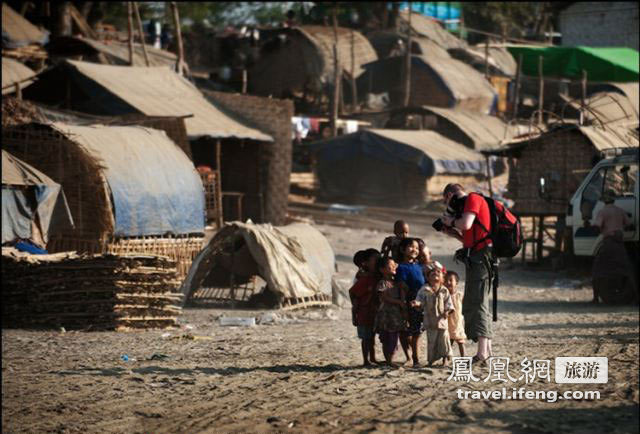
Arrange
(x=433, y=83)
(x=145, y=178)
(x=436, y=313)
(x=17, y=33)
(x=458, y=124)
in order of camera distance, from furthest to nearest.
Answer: (x=433, y=83) < (x=458, y=124) < (x=17, y=33) < (x=145, y=178) < (x=436, y=313)

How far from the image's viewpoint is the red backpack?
947 centimetres

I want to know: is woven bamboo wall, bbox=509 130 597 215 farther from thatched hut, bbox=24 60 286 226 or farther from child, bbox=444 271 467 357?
child, bbox=444 271 467 357

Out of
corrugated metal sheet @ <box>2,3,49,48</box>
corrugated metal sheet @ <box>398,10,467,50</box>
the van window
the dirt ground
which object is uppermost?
corrugated metal sheet @ <box>398,10,467,50</box>

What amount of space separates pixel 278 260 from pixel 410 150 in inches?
Answer: 628

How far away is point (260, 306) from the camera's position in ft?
53.1

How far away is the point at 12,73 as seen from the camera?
1088 inches

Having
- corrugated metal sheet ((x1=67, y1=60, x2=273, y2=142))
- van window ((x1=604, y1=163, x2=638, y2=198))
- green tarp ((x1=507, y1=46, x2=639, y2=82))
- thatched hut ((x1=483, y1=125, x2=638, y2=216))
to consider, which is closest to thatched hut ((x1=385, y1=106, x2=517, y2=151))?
green tarp ((x1=507, y1=46, x2=639, y2=82))

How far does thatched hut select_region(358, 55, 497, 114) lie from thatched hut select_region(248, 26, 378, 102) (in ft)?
2.60

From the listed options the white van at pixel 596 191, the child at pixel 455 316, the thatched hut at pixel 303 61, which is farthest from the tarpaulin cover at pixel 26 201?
the thatched hut at pixel 303 61

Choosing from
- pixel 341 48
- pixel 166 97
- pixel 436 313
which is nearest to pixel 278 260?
pixel 436 313

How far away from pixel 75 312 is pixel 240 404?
20.0 ft

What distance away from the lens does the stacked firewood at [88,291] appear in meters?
13.5

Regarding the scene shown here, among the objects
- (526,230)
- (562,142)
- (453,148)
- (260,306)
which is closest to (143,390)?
(260,306)

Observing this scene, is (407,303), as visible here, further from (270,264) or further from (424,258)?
(270,264)
